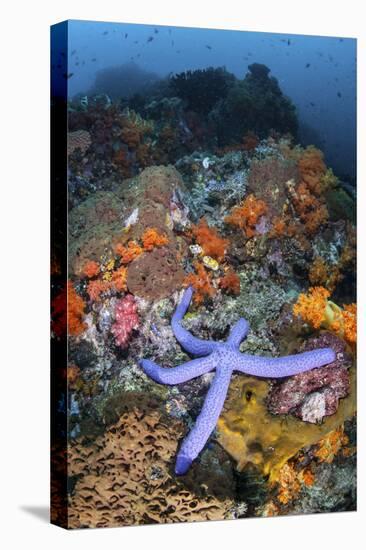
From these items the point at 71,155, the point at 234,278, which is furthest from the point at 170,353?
the point at 71,155

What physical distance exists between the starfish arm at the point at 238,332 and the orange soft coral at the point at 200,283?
0.36 metres

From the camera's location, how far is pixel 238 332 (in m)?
9.65

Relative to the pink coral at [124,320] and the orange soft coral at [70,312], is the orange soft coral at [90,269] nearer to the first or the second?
the orange soft coral at [70,312]

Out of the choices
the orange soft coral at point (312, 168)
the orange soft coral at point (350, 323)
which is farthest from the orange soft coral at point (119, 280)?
the orange soft coral at point (350, 323)

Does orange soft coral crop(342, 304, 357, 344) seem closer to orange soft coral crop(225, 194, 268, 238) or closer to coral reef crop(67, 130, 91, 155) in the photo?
orange soft coral crop(225, 194, 268, 238)

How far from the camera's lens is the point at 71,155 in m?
9.00

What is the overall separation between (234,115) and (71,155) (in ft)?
5.16

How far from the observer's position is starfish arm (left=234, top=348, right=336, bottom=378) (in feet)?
31.6

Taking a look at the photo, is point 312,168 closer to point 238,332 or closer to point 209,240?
point 209,240

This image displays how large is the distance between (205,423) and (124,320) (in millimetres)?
1112

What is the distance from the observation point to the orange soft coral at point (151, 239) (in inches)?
366

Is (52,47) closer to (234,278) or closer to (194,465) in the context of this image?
(234,278)

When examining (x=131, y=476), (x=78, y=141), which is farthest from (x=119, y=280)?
(x=131, y=476)

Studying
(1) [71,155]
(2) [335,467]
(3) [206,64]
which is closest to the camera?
(1) [71,155]
